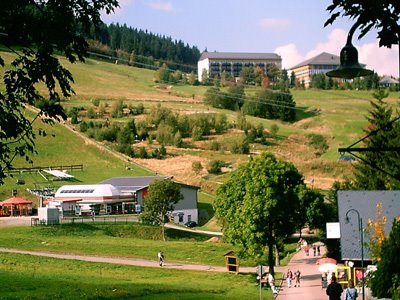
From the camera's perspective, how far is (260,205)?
40.3 meters

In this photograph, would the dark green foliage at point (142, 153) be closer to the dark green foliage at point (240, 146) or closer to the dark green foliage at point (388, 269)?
the dark green foliage at point (240, 146)

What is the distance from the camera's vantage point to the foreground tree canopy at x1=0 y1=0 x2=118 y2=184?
13883mm

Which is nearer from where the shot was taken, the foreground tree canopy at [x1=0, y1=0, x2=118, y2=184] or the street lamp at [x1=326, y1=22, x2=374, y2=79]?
the street lamp at [x1=326, y1=22, x2=374, y2=79]

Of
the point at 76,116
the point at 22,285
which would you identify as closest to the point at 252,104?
the point at 76,116

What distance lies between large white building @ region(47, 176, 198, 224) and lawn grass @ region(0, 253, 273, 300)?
2673 cm

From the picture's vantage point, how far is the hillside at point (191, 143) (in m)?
91.6

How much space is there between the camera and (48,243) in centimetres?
4903

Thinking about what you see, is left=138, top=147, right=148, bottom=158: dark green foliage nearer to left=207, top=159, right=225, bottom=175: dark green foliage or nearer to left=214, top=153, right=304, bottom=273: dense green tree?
left=207, top=159, right=225, bottom=175: dark green foliage

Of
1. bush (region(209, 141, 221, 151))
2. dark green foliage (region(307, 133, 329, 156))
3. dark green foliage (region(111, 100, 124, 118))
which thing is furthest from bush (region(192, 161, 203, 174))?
dark green foliage (region(111, 100, 124, 118))

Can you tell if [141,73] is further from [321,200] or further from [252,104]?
[321,200]

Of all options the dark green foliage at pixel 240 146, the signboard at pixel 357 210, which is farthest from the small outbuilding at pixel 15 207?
the dark green foliage at pixel 240 146

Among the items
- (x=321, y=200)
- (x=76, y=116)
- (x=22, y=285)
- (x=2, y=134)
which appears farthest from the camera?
(x=76, y=116)

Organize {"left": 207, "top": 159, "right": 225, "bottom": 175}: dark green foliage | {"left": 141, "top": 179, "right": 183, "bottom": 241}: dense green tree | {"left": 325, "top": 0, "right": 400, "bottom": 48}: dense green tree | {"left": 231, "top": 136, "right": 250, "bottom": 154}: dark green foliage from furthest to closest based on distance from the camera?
1. {"left": 231, "top": 136, "right": 250, "bottom": 154}: dark green foliage
2. {"left": 207, "top": 159, "right": 225, "bottom": 175}: dark green foliage
3. {"left": 141, "top": 179, "right": 183, "bottom": 241}: dense green tree
4. {"left": 325, "top": 0, "right": 400, "bottom": 48}: dense green tree

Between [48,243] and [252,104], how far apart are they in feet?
315
